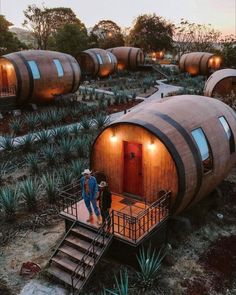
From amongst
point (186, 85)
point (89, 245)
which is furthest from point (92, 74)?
point (89, 245)

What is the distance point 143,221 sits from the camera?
852cm

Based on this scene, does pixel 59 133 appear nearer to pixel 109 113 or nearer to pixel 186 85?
pixel 109 113

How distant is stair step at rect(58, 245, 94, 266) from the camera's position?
8.08 m

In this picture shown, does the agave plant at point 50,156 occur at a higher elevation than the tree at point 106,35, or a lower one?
lower

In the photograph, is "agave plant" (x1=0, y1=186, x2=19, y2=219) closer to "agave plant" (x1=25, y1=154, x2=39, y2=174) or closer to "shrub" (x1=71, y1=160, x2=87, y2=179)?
"shrub" (x1=71, y1=160, x2=87, y2=179)

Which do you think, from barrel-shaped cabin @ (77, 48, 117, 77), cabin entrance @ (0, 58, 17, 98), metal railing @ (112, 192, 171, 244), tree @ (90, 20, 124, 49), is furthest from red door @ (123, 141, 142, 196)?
tree @ (90, 20, 124, 49)

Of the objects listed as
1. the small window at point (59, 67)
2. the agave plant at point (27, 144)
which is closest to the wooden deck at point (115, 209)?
the agave plant at point (27, 144)

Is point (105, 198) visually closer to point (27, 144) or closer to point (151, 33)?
point (27, 144)

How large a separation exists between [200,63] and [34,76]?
2668 centimetres

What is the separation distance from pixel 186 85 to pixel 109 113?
15.5m

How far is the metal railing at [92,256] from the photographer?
25.7 feet

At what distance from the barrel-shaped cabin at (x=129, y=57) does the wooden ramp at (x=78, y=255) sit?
134 ft

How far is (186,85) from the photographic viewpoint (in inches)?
1437

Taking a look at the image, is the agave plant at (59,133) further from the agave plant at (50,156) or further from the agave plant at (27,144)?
the agave plant at (50,156)
